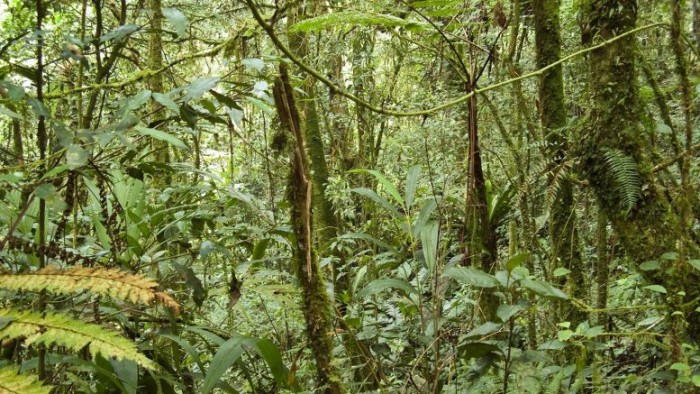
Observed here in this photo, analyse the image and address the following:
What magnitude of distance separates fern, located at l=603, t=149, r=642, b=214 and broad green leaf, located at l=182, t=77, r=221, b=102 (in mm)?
1509

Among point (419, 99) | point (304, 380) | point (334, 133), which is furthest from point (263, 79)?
point (334, 133)

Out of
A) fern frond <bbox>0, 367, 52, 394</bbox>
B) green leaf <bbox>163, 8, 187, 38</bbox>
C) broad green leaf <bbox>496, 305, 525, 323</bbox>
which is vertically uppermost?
green leaf <bbox>163, 8, 187, 38</bbox>

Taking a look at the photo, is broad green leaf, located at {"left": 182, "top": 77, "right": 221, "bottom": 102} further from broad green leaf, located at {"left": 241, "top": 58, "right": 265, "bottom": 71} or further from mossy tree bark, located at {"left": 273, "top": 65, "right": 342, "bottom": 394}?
mossy tree bark, located at {"left": 273, "top": 65, "right": 342, "bottom": 394}

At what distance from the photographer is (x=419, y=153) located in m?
6.09

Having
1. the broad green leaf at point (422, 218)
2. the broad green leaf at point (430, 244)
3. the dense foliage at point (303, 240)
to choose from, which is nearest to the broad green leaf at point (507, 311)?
the dense foliage at point (303, 240)

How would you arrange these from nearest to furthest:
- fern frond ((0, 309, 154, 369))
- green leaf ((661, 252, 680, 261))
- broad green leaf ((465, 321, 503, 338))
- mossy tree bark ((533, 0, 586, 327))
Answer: fern frond ((0, 309, 154, 369)), broad green leaf ((465, 321, 503, 338)), green leaf ((661, 252, 680, 261)), mossy tree bark ((533, 0, 586, 327))

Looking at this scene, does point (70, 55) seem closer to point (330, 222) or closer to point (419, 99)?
point (330, 222)

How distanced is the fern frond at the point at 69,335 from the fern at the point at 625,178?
176 cm

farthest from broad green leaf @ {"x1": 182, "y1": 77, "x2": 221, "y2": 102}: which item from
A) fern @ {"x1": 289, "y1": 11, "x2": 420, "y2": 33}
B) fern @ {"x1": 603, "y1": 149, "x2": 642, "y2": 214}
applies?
fern @ {"x1": 603, "y1": 149, "x2": 642, "y2": 214}

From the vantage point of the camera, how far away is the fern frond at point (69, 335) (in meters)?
1.07

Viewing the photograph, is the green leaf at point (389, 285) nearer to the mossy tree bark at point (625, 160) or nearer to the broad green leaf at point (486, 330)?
the broad green leaf at point (486, 330)

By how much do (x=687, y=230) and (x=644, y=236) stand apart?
19cm

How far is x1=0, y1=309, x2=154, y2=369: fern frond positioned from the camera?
1.07 meters

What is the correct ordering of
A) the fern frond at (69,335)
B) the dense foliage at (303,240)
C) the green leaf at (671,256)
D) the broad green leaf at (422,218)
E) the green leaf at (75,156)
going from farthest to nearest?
the broad green leaf at (422,218)
the green leaf at (671,256)
the dense foliage at (303,240)
the green leaf at (75,156)
the fern frond at (69,335)
